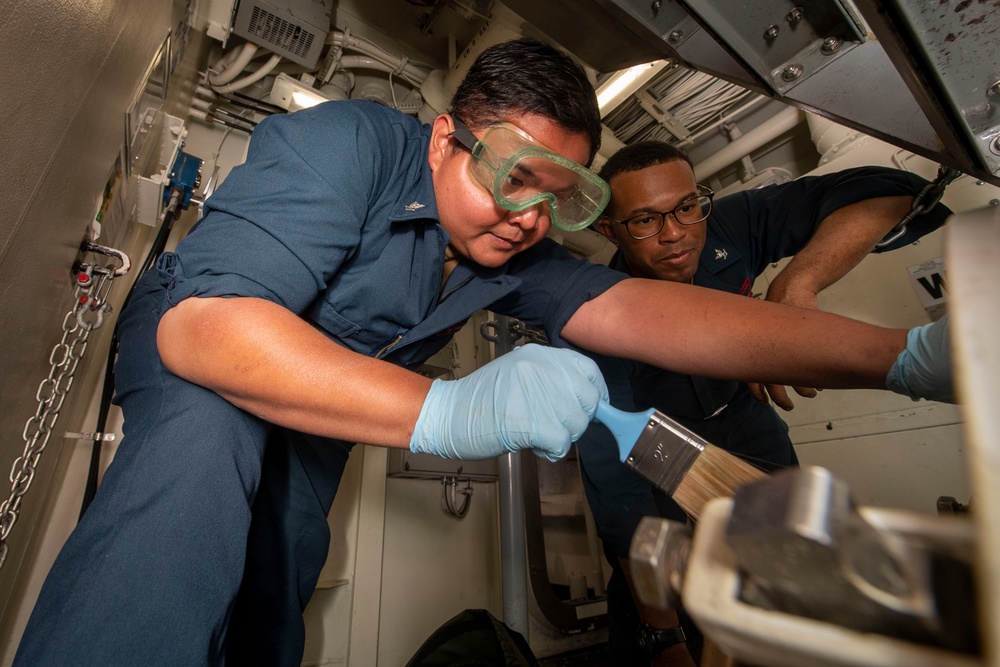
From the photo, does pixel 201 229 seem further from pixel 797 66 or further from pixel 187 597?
pixel 797 66

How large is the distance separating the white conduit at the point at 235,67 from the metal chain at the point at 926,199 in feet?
7.53

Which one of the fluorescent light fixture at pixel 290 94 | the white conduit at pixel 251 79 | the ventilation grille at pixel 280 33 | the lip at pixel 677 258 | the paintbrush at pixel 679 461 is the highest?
the ventilation grille at pixel 280 33

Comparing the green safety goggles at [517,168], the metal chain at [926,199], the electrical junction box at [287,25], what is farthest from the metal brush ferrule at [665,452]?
the electrical junction box at [287,25]

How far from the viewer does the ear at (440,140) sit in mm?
1028

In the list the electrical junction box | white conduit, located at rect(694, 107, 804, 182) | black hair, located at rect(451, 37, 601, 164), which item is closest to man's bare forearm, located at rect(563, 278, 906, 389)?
black hair, located at rect(451, 37, 601, 164)

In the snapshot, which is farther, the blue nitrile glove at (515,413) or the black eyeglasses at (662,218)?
the black eyeglasses at (662,218)

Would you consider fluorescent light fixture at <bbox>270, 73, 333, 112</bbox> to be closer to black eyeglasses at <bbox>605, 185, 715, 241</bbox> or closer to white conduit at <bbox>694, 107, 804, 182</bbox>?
black eyeglasses at <bbox>605, 185, 715, 241</bbox>

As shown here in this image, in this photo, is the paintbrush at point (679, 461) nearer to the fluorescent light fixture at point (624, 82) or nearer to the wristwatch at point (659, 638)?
the wristwatch at point (659, 638)

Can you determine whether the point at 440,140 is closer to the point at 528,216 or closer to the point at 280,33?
the point at 528,216

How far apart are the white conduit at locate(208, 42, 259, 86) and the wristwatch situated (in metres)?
2.55

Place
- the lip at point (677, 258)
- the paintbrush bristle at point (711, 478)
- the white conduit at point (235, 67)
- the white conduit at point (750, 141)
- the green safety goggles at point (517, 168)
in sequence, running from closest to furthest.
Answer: the paintbrush bristle at point (711, 478) < the green safety goggles at point (517, 168) < the lip at point (677, 258) < the white conduit at point (235, 67) < the white conduit at point (750, 141)

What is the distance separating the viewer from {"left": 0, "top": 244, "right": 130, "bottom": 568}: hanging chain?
0.75 m

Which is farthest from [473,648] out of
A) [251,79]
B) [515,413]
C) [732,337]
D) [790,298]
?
[251,79]

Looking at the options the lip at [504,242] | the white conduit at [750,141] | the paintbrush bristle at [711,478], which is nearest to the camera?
the paintbrush bristle at [711,478]
